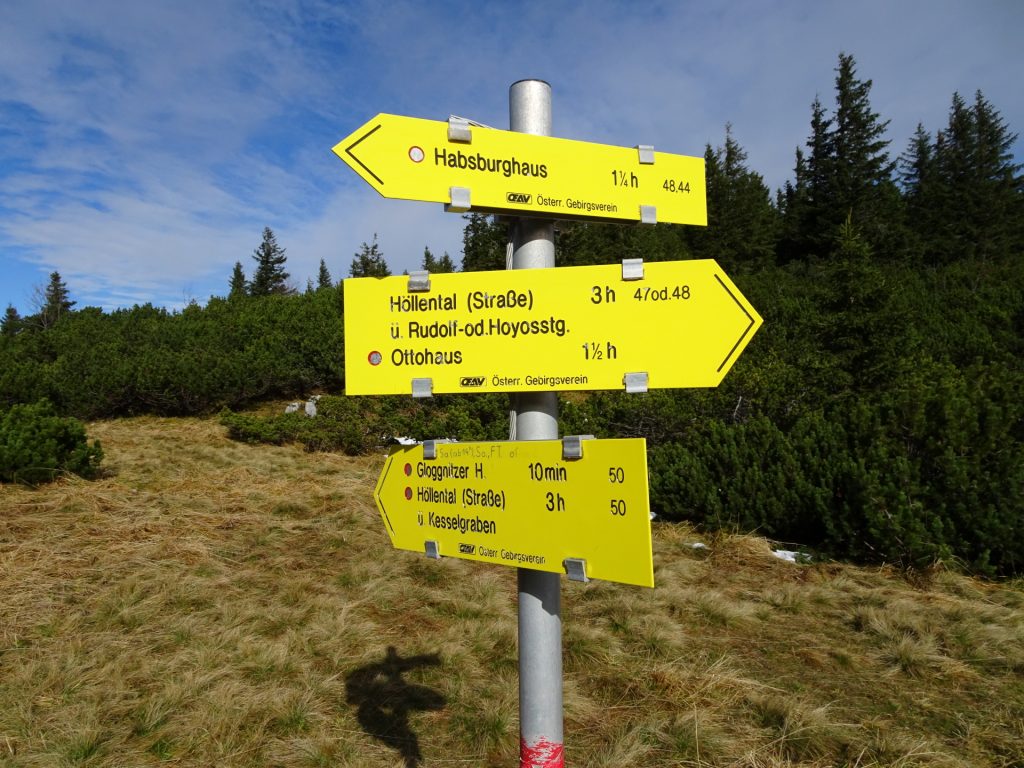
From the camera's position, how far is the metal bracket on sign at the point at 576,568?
158 cm

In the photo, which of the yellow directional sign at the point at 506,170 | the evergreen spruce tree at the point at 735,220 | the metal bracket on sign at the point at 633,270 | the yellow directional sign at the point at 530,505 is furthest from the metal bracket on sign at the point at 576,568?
the evergreen spruce tree at the point at 735,220

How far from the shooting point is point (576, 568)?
1597mm

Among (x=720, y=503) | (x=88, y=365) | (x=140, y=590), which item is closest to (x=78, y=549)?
(x=140, y=590)

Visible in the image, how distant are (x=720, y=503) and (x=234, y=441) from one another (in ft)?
25.5

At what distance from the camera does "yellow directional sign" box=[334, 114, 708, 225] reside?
5.76ft

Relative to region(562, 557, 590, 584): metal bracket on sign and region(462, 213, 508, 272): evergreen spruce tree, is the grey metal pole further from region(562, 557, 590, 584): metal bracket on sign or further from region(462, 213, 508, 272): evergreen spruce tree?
region(462, 213, 508, 272): evergreen spruce tree

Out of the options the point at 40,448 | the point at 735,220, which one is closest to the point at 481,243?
the point at 735,220

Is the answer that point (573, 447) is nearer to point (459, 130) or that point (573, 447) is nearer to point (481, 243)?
point (459, 130)

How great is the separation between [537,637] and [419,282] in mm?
980

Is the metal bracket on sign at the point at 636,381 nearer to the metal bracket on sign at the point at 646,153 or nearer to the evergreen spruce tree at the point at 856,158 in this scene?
the metal bracket on sign at the point at 646,153

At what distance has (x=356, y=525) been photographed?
6.45m

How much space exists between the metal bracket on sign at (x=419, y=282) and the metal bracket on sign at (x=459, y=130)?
365 mm

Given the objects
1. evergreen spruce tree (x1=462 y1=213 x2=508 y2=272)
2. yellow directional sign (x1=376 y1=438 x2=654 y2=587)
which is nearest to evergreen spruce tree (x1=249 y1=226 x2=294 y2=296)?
evergreen spruce tree (x1=462 y1=213 x2=508 y2=272)

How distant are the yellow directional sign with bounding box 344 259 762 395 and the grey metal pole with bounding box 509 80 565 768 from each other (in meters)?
0.12
